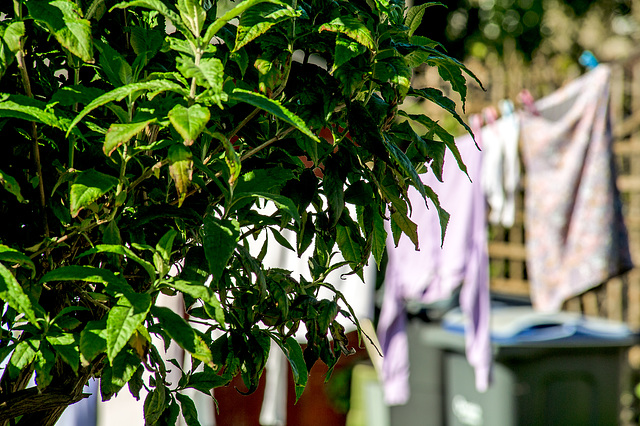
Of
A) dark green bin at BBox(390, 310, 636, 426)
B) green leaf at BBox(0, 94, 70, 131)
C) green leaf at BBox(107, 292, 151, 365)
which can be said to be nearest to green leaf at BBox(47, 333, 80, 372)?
green leaf at BBox(107, 292, 151, 365)

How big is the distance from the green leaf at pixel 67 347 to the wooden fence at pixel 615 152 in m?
4.04

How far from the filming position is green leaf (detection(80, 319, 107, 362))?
0.68 m

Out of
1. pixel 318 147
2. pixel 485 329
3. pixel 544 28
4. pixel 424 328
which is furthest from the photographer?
pixel 544 28

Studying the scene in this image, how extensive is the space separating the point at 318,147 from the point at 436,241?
2.95 metres

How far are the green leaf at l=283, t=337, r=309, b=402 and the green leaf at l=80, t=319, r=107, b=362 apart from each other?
0.26 m

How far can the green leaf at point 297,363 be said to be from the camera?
34.8 inches

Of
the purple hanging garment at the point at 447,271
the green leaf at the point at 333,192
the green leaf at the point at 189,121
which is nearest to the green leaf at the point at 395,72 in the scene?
the green leaf at the point at 333,192

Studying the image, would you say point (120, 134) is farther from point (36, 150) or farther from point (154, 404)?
point (154, 404)

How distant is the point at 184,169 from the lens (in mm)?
657

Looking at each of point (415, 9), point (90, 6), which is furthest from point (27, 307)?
point (415, 9)

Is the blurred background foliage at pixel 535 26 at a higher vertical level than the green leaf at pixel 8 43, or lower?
higher

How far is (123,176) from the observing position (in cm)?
75

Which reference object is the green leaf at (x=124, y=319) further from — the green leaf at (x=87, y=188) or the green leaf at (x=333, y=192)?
the green leaf at (x=333, y=192)

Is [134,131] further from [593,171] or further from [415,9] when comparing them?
[593,171]
